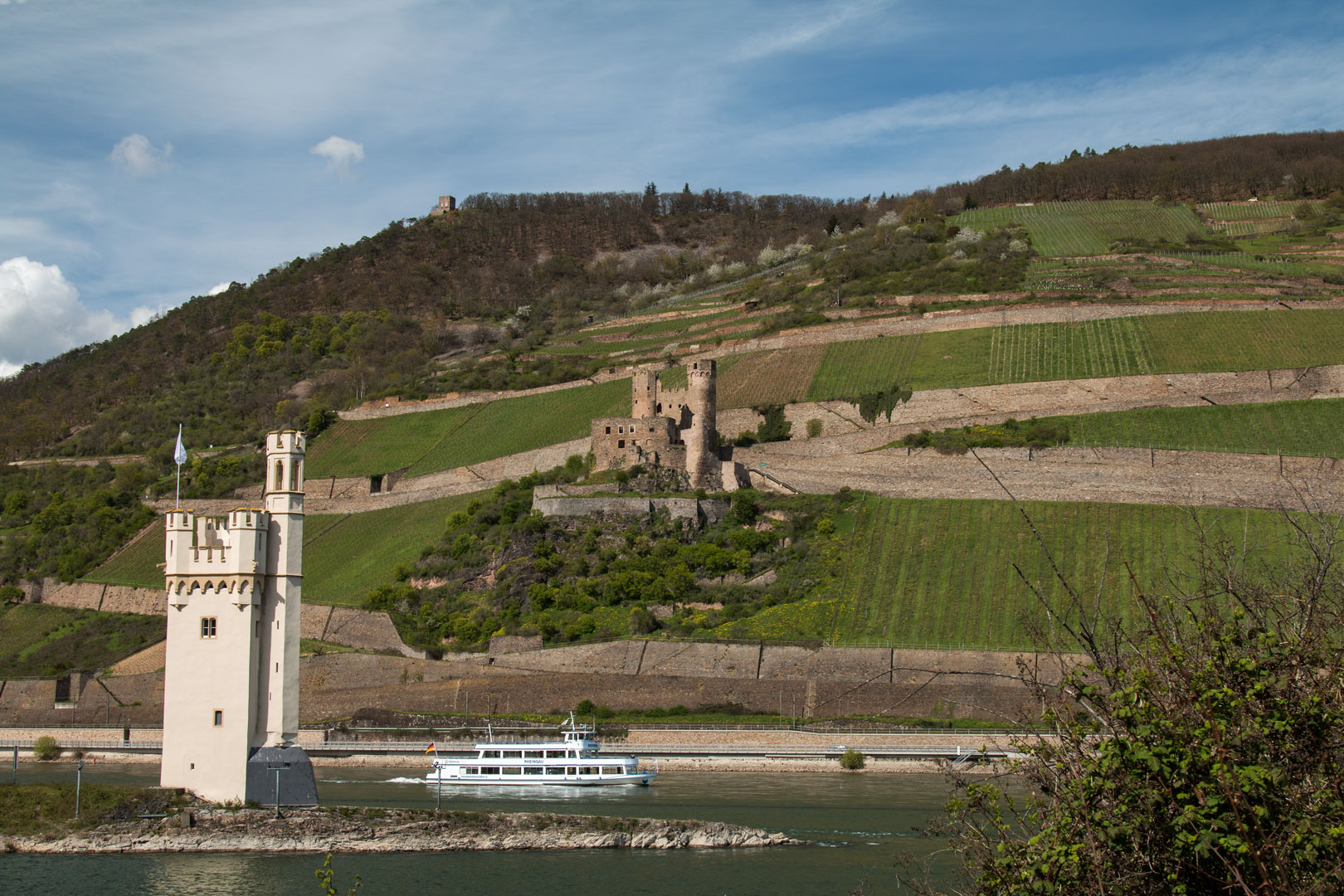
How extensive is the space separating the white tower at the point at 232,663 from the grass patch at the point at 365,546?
34283mm

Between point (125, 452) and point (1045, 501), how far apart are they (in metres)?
75.2

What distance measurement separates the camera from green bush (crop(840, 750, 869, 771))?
42.1 meters

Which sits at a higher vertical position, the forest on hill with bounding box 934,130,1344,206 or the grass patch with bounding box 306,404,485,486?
the forest on hill with bounding box 934,130,1344,206

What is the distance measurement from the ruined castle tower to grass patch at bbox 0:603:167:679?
1066 inches

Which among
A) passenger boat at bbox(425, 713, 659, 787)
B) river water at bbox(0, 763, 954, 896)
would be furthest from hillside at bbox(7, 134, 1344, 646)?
river water at bbox(0, 763, 954, 896)

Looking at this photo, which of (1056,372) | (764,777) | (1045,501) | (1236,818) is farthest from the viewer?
(1056,372)

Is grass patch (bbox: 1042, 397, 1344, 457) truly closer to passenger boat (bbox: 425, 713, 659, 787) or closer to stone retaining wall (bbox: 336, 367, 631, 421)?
passenger boat (bbox: 425, 713, 659, 787)

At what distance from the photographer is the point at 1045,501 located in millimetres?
57219

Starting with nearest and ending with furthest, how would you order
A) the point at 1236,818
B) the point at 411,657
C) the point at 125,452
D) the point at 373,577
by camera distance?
the point at 1236,818 → the point at 411,657 → the point at 373,577 → the point at 125,452

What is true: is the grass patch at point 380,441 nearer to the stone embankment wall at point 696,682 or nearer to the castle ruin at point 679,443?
the castle ruin at point 679,443

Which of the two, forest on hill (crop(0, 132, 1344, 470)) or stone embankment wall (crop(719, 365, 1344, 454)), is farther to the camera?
forest on hill (crop(0, 132, 1344, 470))

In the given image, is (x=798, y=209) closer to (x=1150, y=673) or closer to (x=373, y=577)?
(x=373, y=577)

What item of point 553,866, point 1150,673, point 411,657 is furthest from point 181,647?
point 411,657

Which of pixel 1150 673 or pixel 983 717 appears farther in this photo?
pixel 983 717
